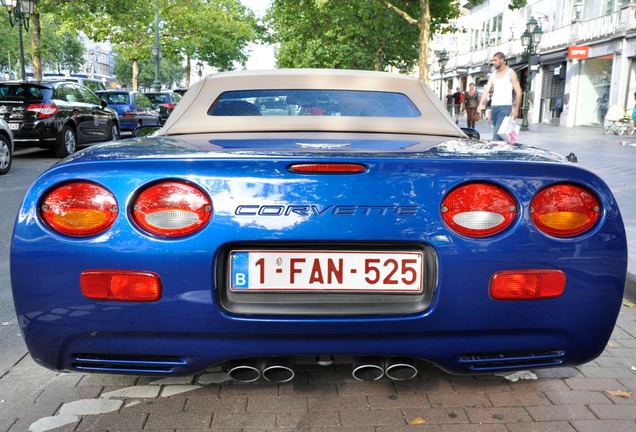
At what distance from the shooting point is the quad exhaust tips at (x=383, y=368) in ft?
7.26

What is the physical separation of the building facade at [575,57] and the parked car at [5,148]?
19.6m

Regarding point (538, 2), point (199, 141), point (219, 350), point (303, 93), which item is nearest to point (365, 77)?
point (303, 93)

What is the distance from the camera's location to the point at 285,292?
213 cm

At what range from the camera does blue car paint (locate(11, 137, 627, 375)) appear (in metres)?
2.04

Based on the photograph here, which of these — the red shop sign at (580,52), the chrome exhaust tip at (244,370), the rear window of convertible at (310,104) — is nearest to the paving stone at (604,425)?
the chrome exhaust tip at (244,370)

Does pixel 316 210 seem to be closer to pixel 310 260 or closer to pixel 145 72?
pixel 310 260

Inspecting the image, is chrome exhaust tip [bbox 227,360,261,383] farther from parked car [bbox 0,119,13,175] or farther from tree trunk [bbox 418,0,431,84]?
tree trunk [bbox 418,0,431,84]

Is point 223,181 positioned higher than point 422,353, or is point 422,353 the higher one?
point 223,181

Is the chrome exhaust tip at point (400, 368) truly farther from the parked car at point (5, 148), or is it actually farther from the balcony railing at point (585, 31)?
the balcony railing at point (585, 31)

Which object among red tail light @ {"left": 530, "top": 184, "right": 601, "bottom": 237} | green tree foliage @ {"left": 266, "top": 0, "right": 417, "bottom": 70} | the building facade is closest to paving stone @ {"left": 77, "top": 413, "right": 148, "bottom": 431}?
red tail light @ {"left": 530, "top": 184, "right": 601, "bottom": 237}

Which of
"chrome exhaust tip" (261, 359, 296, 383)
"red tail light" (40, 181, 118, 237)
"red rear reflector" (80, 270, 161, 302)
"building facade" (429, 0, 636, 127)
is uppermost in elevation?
"building facade" (429, 0, 636, 127)

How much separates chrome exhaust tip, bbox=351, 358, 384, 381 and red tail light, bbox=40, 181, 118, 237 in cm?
97

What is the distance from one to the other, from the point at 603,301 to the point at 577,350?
0.66 feet

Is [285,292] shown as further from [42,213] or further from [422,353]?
[42,213]
